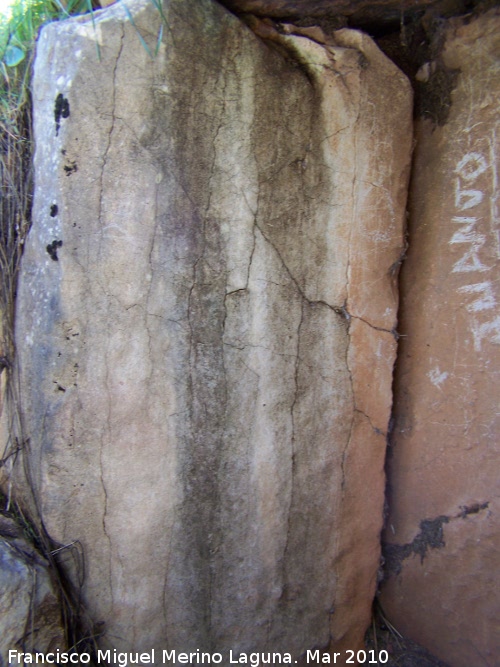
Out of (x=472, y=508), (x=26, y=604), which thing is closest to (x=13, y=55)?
(x=26, y=604)

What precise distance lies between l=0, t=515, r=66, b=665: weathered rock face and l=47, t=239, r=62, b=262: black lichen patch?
839mm

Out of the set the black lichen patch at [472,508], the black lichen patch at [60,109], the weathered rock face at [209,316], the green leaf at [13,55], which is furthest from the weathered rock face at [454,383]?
the green leaf at [13,55]

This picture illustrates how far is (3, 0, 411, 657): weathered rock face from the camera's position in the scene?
58.7 inches

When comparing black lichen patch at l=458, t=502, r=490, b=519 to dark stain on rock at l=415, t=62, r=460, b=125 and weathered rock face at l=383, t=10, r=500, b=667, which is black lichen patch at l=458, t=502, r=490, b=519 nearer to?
weathered rock face at l=383, t=10, r=500, b=667

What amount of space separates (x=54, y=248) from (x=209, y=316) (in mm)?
498

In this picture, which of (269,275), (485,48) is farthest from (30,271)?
(485,48)

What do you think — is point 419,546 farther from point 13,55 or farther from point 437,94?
point 13,55

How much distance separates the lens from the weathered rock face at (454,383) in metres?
1.78

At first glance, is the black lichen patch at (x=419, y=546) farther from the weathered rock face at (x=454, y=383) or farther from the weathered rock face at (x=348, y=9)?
the weathered rock face at (x=348, y=9)

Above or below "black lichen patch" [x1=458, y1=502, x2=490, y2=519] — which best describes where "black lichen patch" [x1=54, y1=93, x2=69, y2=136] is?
above

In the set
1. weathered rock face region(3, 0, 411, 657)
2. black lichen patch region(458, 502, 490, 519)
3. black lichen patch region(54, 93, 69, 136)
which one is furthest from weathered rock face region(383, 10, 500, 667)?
black lichen patch region(54, 93, 69, 136)

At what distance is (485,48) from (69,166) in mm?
1439

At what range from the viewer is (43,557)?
152 cm

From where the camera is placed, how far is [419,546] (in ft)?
6.55
